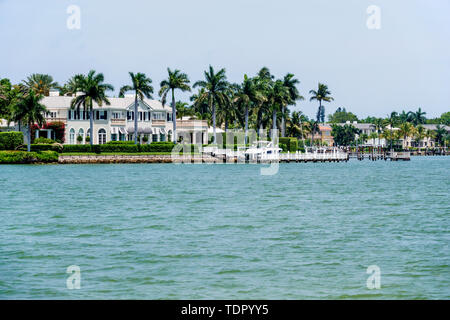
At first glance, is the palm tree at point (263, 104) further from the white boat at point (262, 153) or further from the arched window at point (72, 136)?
the arched window at point (72, 136)

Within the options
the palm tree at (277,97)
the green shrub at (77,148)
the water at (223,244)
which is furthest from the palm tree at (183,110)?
the water at (223,244)

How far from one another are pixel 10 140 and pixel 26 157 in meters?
4.02

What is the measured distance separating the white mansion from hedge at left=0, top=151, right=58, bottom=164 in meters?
11.4

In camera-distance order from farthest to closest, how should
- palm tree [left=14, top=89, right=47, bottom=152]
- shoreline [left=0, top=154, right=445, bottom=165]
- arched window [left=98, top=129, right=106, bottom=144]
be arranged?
arched window [left=98, top=129, right=106, bottom=144], shoreline [left=0, top=154, right=445, bottom=165], palm tree [left=14, top=89, right=47, bottom=152]

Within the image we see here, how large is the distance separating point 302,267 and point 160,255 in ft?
18.1

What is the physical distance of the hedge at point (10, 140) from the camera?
318ft

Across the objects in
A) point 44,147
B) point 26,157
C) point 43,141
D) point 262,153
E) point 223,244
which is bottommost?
point 223,244

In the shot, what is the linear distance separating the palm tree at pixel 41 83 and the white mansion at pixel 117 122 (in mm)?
23425

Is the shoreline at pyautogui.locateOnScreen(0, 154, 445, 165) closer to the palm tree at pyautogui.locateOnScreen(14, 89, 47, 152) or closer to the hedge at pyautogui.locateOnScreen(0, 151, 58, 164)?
the hedge at pyautogui.locateOnScreen(0, 151, 58, 164)

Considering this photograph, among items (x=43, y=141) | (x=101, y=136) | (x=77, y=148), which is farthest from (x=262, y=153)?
(x=43, y=141)

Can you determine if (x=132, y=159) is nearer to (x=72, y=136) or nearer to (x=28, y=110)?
(x=72, y=136)

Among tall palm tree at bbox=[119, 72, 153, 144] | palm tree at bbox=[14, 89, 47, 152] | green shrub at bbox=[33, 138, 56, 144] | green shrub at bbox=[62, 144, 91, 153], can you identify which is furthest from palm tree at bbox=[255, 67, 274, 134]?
palm tree at bbox=[14, 89, 47, 152]

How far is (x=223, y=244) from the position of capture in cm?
2755

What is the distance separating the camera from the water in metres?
20.0
